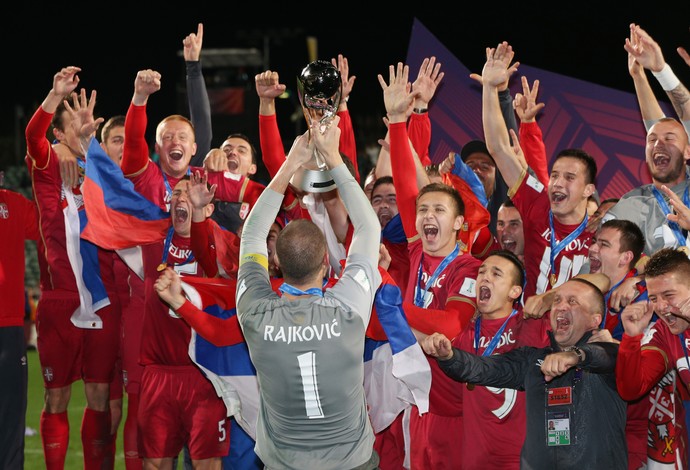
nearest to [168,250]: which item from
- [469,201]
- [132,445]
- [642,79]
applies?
[132,445]

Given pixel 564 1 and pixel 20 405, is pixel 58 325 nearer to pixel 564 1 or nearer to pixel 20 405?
pixel 20 405

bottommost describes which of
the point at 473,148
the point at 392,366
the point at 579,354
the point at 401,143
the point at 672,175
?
the point at 392,366

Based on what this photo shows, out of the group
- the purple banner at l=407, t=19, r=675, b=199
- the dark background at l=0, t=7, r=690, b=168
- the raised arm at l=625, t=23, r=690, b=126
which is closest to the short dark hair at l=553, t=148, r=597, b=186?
the raised arm at l=625, t=23, r=690, b=126

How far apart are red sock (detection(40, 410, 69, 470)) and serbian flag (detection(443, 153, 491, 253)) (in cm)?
281

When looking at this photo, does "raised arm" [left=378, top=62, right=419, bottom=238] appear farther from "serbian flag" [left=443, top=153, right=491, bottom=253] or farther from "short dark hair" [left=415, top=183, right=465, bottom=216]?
"serbian flag" [left=443, top=153, right=491, bottom=253]

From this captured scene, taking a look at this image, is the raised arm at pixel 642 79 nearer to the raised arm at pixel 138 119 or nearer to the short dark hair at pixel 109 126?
Result: the raised arm at pixel 138 119

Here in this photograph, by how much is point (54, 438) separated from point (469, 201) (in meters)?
3.02

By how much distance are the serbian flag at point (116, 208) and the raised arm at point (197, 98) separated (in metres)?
0.93

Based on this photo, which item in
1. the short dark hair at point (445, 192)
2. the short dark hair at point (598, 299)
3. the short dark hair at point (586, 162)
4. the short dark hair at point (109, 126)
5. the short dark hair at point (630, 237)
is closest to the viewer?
the short dark hair at point (598, 299)

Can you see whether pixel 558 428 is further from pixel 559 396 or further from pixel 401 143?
pixel 401 143

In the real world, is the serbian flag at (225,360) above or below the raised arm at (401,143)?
below

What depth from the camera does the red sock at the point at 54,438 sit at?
5.69 m

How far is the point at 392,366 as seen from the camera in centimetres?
448

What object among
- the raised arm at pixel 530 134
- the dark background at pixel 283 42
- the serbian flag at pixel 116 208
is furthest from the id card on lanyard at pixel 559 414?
the dark background at pixel 283 42
